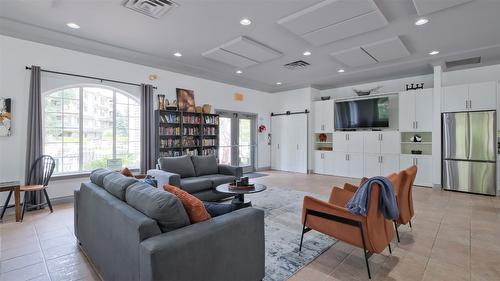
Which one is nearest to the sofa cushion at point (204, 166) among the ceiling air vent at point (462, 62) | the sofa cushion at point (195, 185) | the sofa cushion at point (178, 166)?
the sofa cushion at point (178, 166)

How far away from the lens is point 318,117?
7965mm

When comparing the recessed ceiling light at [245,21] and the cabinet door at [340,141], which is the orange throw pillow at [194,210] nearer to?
the recessed ceiling light at [245,21]

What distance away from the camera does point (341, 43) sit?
4.38 meters

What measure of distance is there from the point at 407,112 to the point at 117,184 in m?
6.81

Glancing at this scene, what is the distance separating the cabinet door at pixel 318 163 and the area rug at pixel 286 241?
3.60m

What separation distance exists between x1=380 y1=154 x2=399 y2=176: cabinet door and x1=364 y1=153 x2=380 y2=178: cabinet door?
0.10m

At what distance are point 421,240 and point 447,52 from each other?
3.96m

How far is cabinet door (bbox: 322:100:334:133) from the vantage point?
764 cm

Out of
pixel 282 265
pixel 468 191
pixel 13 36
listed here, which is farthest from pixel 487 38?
pixel 13 36

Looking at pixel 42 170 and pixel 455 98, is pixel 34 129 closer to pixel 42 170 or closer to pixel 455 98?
pixel 42 170

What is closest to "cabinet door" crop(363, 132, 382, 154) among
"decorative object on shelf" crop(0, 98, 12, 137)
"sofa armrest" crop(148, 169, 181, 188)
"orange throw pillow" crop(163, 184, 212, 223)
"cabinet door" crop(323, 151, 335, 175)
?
"cabinet door" crop(323, 151, 335, 175)

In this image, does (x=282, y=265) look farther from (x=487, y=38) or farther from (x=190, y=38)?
(x=487, y=38)

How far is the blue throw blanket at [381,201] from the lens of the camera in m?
2.14

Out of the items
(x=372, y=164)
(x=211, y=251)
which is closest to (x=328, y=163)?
(x=372, y=164)
